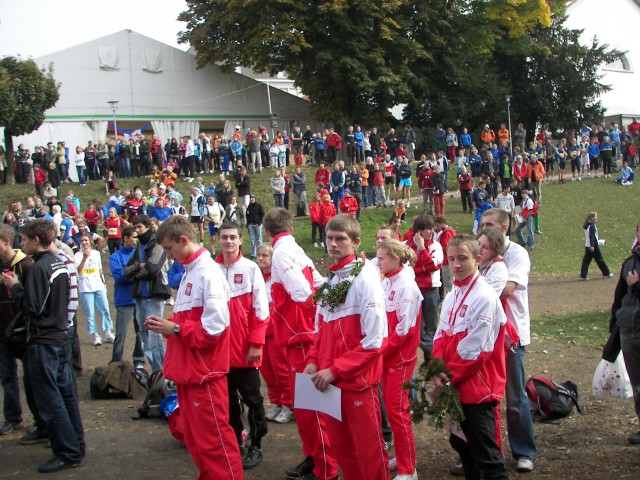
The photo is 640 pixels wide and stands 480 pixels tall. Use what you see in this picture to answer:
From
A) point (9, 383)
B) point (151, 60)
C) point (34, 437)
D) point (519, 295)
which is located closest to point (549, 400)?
point (519, 295)

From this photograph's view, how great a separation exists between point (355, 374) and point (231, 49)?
33.9 meters

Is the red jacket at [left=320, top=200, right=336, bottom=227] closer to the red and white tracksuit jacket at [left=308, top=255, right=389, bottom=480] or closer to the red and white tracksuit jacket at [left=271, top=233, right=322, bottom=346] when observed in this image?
the red and white tracksuit jacket at [left=271, top=233, right=322, bottom=346]

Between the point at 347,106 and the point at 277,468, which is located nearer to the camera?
the point at 277,468

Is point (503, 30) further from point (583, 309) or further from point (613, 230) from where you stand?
point (583, 309)

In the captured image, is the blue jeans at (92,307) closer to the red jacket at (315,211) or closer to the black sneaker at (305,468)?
the black sneaker at (305,468)

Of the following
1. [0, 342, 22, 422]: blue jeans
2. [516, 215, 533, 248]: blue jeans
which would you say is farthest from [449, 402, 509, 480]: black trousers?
[516, 215, 533, 248]: blue jeans

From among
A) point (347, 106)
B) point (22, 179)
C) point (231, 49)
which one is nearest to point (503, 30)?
point (347, 106)

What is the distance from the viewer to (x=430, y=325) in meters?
7.98

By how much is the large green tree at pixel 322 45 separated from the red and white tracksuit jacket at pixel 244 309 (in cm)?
2921

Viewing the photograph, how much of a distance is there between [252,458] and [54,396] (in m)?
1.80

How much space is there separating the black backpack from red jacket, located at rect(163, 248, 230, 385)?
349 cm

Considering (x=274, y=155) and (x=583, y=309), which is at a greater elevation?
(x=274, y=155)

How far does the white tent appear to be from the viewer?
33.8 meters

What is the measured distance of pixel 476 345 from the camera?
457 cm
